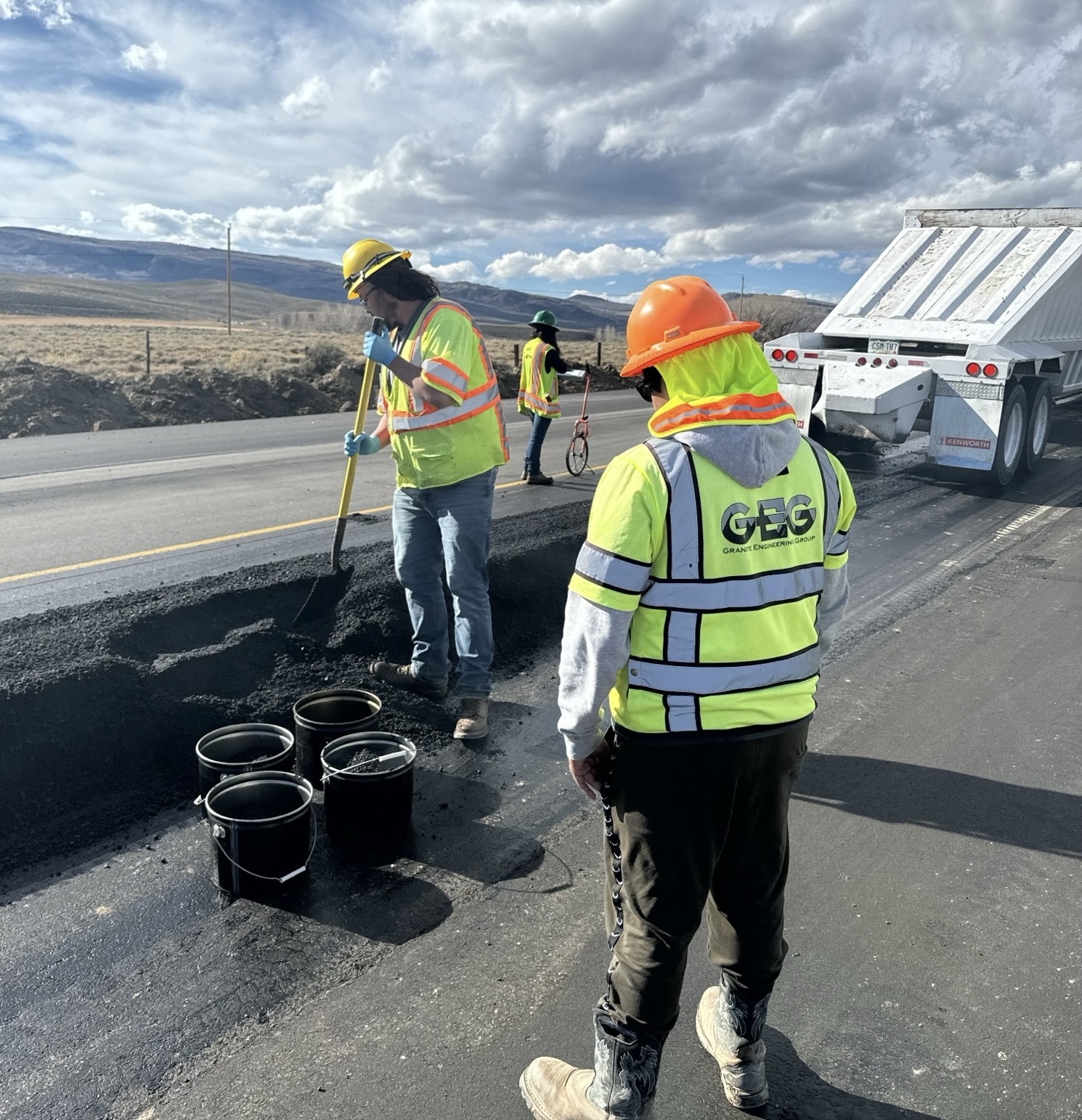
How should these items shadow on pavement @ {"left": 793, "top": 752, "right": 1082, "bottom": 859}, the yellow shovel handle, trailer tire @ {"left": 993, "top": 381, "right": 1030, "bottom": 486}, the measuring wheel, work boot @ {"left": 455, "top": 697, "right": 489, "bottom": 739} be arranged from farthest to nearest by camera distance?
the measuring wheel, trailer tire @ {"left": 993, "top": 381, "right": 1030, "bottom": 486}, the yellow shovel handle, work boot @ {"left": 455, "top": 697, "right": 489, "bottom": 739}, shadow on pavement @ {"left": 793, "top": 752, "right": 1082, "bottom": 859}

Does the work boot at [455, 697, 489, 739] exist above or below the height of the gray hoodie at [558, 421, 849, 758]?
below

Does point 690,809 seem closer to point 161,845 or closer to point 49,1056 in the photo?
point 49,1056

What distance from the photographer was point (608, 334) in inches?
4461

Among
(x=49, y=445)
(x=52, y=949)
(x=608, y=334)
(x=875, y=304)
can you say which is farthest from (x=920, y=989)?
(x=608, y=334)

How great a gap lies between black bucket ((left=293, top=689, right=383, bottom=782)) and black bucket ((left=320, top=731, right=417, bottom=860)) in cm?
30

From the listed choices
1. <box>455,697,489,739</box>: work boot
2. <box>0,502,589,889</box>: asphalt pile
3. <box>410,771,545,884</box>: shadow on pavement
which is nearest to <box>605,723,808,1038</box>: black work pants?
<box>410,771,545,884</box>: shadow on pavement

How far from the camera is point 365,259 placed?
446 centimetres

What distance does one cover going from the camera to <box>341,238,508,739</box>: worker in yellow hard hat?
4.44 meters

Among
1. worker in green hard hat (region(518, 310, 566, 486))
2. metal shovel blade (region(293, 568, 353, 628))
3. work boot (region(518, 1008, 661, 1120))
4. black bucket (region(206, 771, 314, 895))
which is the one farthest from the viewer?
worker in green hard hat (region(518, 310, 566, 486))

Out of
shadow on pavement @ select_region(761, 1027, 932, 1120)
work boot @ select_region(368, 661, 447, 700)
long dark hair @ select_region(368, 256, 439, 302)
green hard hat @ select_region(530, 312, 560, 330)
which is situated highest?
green hard hat @ select_region(530, 312, 560, 330)

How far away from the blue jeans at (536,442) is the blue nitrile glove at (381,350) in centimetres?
637

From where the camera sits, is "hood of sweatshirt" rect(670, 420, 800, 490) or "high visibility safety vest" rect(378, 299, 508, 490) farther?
"high visibility safety vest" rect(378, 299, 508, 490)

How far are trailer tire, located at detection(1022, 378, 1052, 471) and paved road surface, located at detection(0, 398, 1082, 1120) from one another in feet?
25.5

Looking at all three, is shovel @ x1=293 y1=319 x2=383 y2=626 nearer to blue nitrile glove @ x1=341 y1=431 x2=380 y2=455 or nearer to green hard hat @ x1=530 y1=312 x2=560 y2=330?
blue nitrile glove @ x1=341 y1=431 x2=380 y2=455
